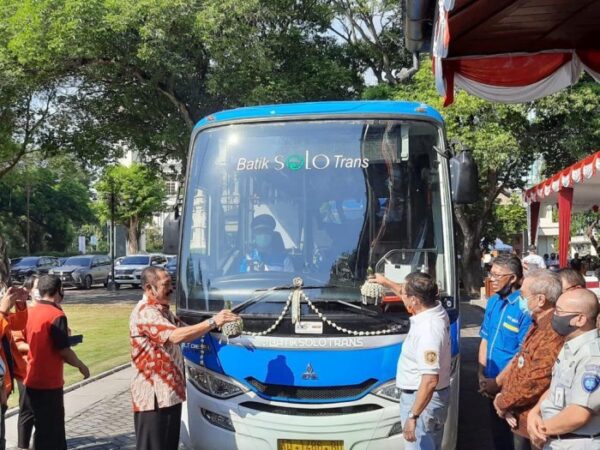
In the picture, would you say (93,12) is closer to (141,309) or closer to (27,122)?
(27,122)

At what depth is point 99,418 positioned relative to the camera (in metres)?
8.18

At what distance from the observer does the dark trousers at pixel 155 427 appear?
4.95 meters

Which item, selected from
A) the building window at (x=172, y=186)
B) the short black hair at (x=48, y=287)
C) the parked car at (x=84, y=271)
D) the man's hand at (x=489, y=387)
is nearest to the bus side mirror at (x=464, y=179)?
the man's hand at (x=489, y=387)

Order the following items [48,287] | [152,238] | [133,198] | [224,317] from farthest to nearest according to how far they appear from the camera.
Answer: [152,238], [133,198], [48,287], [224,317]

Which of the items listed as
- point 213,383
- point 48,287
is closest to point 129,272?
point 48,287

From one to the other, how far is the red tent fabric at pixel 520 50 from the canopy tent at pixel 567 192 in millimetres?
4747

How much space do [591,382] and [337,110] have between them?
3.41 m

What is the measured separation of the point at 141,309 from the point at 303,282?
1257mm

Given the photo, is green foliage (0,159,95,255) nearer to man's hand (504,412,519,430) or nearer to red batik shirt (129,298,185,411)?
red batik shirt (129,298,185,411)

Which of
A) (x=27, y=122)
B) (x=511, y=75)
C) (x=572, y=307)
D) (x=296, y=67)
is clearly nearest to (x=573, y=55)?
(x=511, y=75)

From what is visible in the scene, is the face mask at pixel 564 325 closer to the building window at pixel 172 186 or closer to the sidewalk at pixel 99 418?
the sidewalk at pixel 99 418

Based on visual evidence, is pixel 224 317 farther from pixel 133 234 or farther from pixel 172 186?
pixel 133 234

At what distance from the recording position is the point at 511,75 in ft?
24.2

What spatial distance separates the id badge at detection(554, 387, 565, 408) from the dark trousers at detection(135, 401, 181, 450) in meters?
2.69
